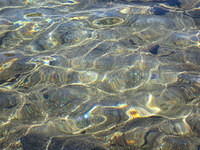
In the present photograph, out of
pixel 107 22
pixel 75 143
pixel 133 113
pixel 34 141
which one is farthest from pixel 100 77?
pixel 107 22

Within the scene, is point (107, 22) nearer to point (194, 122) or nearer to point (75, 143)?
point (194, 122)

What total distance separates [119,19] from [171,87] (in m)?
2.14

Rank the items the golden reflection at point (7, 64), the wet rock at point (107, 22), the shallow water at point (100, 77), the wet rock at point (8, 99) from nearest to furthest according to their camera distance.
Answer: the shallow water at point (100, 77) → the wet rock at point (8, 99) → the golden reflection at point (7, 64) → the wet rock at point (107, 22)

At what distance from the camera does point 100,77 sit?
3664mm

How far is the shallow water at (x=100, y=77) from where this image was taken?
9.18 ft

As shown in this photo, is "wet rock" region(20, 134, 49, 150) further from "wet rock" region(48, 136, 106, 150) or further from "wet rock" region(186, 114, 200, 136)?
"wet rock" region(186, 114, 200, 136)

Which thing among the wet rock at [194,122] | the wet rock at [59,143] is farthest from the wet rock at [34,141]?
the wet rock at [194,122]

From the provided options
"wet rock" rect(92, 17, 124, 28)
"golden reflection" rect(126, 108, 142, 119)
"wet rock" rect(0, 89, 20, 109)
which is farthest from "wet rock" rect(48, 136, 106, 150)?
"wet rock" rect(92, 17, 124, 28)

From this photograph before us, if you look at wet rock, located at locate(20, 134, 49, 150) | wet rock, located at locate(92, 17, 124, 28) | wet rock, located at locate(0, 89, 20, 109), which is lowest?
wet rock, located at locate(20, 134, 49, 150)

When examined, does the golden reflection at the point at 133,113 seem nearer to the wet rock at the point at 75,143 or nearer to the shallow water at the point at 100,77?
the shallow water at the point at 100,77

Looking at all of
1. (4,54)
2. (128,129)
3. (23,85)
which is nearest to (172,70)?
(128,129)

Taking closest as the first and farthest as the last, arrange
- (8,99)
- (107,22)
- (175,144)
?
(175,144)
(8,99)
(107,22)

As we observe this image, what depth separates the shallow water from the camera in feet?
9.18

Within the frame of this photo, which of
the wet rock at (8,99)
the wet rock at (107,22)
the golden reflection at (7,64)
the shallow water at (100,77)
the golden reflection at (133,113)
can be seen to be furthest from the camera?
the wet rock at (107,22)
